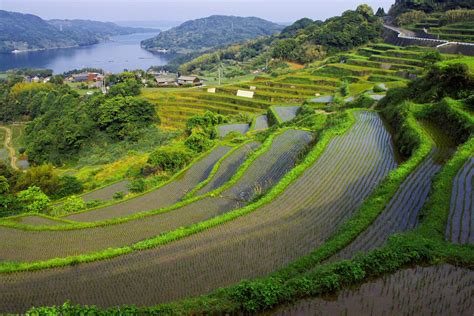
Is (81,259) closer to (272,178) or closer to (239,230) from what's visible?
(239,230)

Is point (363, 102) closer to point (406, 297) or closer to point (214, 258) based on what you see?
point (214, 258)

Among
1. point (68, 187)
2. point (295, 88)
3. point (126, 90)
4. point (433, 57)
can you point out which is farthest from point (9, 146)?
point (433, 57)

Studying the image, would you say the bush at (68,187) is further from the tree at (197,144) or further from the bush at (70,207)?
the tree at (197,144)

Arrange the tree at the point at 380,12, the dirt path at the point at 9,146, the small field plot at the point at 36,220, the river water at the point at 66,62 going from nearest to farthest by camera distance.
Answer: the small field plot at the point at 36,220 < the dirt path at the point at 9,146 < the tree at the point at 380,12 < the river water at the point at 66,62

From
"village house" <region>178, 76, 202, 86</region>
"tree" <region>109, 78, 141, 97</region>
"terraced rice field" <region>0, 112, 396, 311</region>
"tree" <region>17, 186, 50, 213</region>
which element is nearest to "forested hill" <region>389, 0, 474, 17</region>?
"village house" <region>178, 76, 202, 86</region>

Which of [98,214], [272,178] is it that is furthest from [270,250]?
[98,214]

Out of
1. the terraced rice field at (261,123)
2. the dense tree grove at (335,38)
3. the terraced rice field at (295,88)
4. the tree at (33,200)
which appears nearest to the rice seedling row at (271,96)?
the terraced rice field at (295,88)

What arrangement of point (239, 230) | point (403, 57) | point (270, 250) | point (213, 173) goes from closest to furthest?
point (270, 250) < point (239, 230) < point (213, 173) < point (403, 57)
